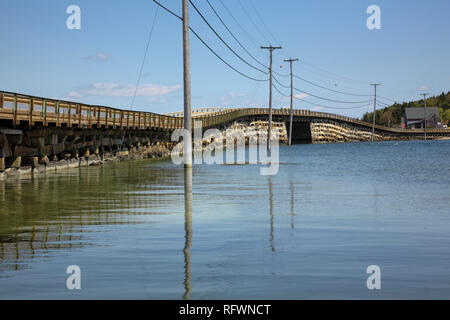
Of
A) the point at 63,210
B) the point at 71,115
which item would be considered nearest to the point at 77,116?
the point at 71,115

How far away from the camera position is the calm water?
631cm

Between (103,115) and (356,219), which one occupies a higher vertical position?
(103,115)

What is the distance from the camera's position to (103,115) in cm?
3862

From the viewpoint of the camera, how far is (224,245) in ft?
28.8

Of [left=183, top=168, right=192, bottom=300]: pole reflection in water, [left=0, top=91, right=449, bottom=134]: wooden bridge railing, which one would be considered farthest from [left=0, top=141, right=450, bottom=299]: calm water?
[left=0, top=91, right=449, bottom=134]: wooden bridge railing

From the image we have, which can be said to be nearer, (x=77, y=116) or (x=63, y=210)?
(x=63, y=210)

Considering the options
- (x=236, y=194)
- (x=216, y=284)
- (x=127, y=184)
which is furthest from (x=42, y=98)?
(x=216, y=284)

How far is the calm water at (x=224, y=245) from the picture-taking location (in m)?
6.31

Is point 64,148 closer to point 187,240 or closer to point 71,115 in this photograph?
point 71,115

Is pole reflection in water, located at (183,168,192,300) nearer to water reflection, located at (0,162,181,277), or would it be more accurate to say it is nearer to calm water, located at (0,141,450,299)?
calm water, located at (0,141,450,299)

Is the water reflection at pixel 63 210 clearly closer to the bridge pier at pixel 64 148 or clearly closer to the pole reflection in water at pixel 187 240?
the pole reflection in water at pixel 187 240

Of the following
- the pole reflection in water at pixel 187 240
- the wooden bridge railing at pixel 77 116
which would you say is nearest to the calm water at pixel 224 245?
the pole reflection in water at pixel 187 240

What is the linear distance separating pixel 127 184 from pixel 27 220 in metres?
A: 9.72
